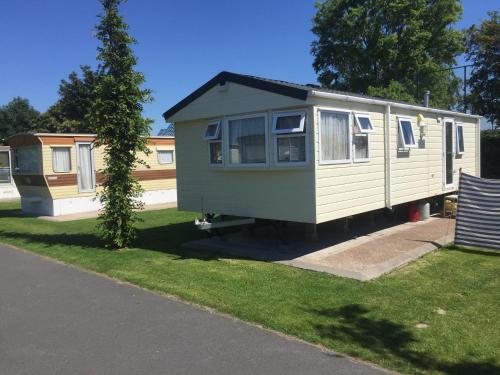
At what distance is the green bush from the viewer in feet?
61.2

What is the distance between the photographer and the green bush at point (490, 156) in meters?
18.7

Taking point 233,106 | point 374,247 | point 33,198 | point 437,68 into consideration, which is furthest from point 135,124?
point 437,68

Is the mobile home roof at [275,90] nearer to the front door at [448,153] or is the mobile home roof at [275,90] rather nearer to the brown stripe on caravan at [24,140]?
the front door at [448,153]

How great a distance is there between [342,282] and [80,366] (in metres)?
3.52

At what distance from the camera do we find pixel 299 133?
7.45 metres

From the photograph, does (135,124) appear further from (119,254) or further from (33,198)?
(33,198)

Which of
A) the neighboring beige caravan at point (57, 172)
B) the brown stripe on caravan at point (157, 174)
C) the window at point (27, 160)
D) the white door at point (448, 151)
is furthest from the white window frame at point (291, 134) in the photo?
the brown stripe on caravan at point (157, 174)

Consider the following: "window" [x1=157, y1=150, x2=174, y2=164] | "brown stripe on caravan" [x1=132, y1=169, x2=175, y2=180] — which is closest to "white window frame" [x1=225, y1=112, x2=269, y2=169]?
"brown stripe on caravan" [x1=132, y1=169, x2=175, y2=180]

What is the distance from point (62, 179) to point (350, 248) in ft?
36.7

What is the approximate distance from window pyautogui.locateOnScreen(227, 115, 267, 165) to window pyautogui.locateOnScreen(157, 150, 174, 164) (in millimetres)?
10437

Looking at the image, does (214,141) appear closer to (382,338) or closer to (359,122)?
(359,122)

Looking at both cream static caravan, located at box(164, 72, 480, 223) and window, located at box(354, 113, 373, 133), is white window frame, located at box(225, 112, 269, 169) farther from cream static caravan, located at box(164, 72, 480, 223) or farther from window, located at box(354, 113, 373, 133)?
window, located at box(354, 113, 373, 133)

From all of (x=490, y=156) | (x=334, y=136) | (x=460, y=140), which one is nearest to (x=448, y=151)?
(x=460, y=140)

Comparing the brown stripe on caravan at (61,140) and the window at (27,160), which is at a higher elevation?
the brown stripe on caravan at (61,140)
